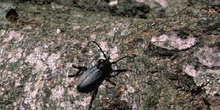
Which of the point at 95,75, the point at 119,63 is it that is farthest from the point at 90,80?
the point at 119,63

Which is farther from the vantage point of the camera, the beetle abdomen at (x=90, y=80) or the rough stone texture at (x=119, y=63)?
the beetle abdomen at (x=90, y=80)

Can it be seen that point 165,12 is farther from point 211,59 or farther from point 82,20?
point 211,59

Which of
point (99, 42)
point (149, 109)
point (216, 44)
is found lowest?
point (149, 109)

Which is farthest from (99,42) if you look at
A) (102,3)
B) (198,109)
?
(198,109)

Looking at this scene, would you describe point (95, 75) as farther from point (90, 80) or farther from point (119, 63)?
point (119, 63)

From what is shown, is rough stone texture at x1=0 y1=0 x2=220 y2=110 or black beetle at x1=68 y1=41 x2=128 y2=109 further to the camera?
black beetle at x1=68 y1=41 x2=128 y2=109

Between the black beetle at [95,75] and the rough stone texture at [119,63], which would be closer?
the rough stone texture at [119,63]
